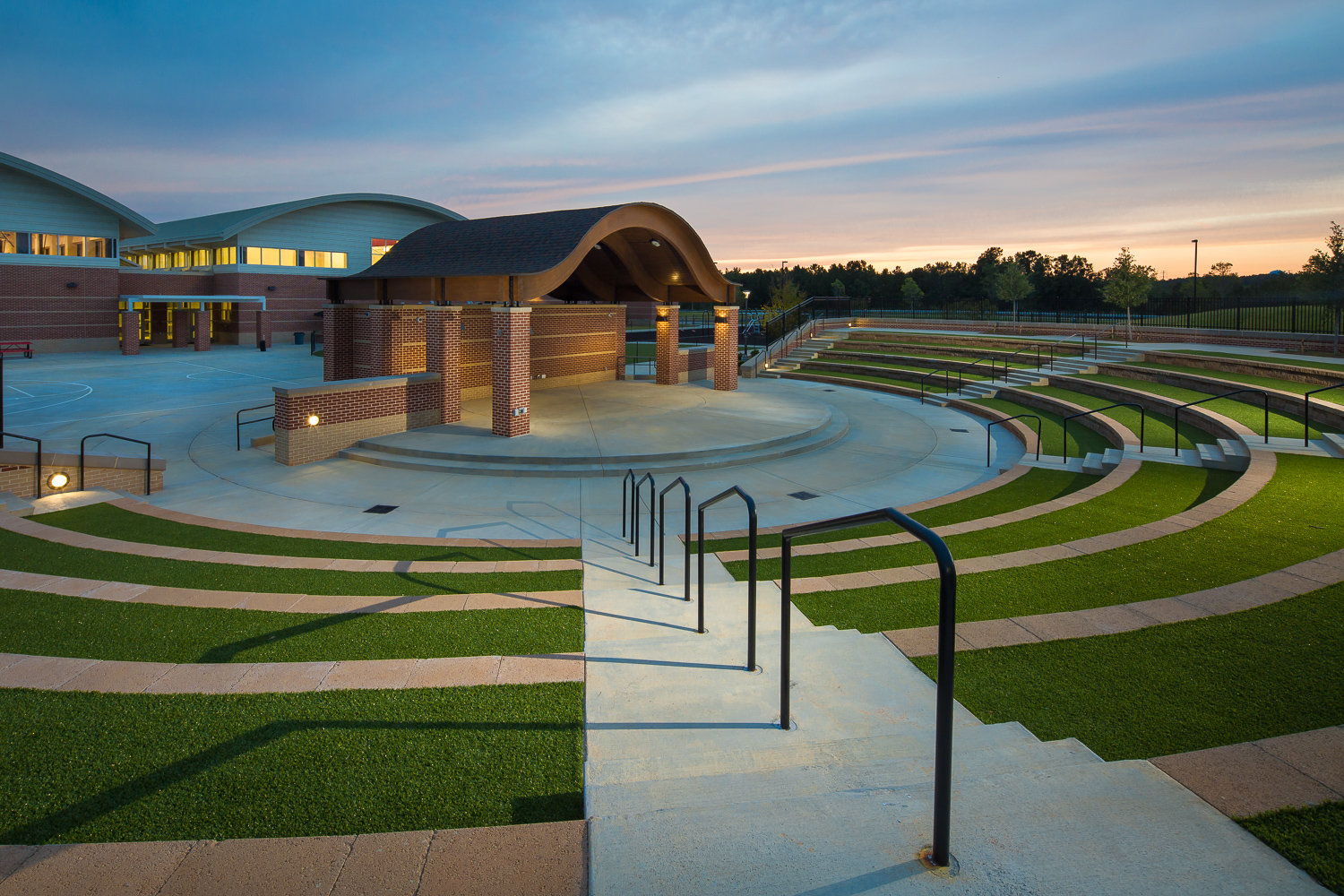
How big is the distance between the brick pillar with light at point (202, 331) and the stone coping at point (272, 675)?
50639 mm

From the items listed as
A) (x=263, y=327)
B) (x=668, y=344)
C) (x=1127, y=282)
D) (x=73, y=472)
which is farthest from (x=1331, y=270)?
(x=263, y=327)

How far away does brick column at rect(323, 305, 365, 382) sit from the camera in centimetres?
2273

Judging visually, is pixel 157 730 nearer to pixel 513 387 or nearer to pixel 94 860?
pixel 94 860

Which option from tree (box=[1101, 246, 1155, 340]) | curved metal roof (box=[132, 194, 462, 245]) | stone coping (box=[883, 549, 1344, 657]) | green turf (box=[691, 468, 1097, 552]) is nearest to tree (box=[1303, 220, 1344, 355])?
tree (box=[1101, 246, 1155, 340])

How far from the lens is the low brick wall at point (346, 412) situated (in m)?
16.9

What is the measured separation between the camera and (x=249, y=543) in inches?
433

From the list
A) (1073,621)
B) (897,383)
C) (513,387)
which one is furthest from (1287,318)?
(1073,621)

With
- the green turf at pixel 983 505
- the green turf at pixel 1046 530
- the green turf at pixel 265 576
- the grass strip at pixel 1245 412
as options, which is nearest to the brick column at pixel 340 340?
the green turf at pixel 265 576

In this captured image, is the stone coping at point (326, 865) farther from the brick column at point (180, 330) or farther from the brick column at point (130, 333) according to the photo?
the brick column at point (180, 330)

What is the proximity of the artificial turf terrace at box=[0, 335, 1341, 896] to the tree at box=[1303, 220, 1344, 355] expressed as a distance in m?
22.4

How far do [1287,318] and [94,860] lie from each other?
143 feet

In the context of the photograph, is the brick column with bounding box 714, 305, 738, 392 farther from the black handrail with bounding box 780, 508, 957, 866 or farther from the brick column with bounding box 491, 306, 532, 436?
the black handrail with bounding box 780, 508, 957, 866

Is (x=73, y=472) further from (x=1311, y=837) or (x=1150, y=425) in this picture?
(x=1150, y=425)

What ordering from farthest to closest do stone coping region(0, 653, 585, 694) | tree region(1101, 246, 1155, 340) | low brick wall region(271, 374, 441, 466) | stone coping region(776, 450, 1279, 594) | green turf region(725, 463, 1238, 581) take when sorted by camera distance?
tree region(1101, 246, 1155, 340) < low brick wall region(271, 374, 441, 466) < green turf region(725, 463, 1238, 581) < stone coping region(776, 450, 1279, 594) < stone coping region(0, 653, 585, 694)
